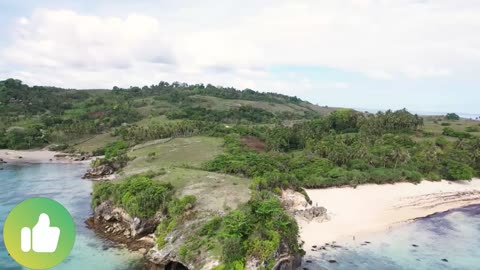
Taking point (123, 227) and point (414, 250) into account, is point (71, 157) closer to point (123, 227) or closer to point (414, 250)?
point (123, 227)

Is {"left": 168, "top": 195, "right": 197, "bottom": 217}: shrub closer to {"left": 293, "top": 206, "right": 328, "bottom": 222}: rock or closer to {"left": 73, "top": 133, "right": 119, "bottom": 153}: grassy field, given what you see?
{"left": 293, "top": 206, "right": 328, "bottom": 222}: rock

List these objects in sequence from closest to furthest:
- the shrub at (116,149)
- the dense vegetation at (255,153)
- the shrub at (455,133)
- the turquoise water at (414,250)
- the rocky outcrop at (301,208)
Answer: the dense vegetation at (255,153), the turquoise water at (414,250), the rocky outcrop at (301,208), the shrub at (116,149), the shrub at (455,133)

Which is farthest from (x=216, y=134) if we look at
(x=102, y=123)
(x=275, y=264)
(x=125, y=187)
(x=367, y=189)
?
(x=275, y=264)

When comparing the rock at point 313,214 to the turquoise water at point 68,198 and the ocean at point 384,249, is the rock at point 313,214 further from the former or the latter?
the turquoise water at point 68,198

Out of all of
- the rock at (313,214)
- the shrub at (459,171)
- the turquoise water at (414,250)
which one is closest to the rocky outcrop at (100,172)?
the rock at (313,214)

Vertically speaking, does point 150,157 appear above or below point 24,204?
below

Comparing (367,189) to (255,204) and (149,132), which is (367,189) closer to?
(255,204)

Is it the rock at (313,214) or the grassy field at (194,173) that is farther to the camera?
the rock at (313,214)
